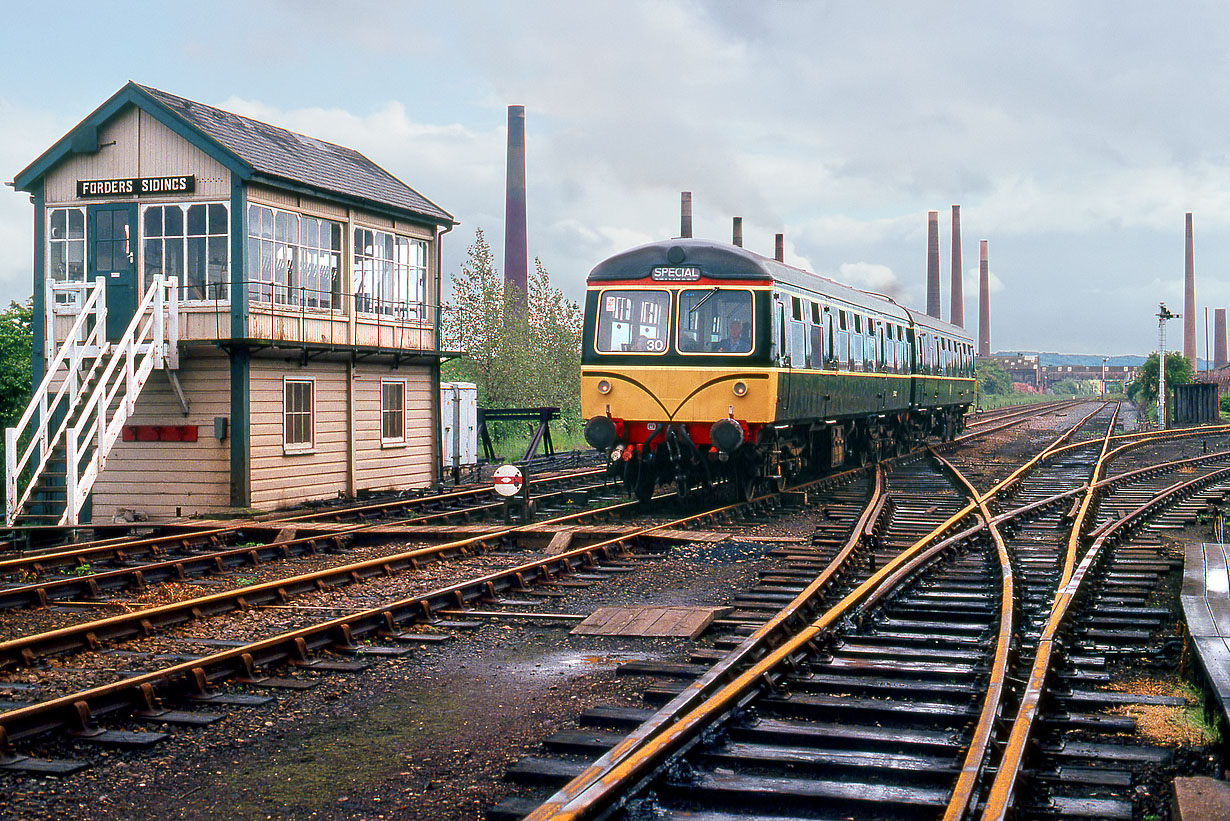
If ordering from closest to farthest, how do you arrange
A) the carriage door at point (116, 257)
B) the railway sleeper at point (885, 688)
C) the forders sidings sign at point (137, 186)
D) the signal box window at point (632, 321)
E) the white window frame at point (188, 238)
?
the railway sleeper at point (885, 688), the signal box window at point (632, 321), the white window frame at point (188, 238), the forders sidings sign at point (137, 186), the carriage door at point (116, 257)

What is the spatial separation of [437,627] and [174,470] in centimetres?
1030

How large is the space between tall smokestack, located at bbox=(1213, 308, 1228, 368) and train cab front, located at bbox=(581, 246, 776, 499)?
337 ft

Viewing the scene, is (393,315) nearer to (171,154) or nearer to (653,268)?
(171,154)

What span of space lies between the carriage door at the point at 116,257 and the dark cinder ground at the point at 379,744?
37.6ft

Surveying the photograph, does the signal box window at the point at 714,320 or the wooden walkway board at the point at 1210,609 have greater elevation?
the signal box window at the point at 714,320

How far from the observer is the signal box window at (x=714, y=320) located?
14508 mm

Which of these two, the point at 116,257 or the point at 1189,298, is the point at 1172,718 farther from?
the point at 1189,298

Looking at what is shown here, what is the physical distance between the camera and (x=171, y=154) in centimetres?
1741

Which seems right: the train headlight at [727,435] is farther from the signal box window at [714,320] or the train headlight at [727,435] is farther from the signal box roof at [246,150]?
the signal box roof at [246,150]

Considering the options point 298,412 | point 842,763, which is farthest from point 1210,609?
point 298,412

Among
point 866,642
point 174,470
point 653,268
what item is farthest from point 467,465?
point 866,642

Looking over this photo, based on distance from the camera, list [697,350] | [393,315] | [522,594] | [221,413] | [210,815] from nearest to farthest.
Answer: [210,815] < [522,594] < [697,350] < [221,413] < [393,315]

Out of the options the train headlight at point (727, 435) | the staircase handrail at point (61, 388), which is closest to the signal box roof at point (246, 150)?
the staircase handrail at point (61, 388)

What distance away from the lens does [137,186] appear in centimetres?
1758
